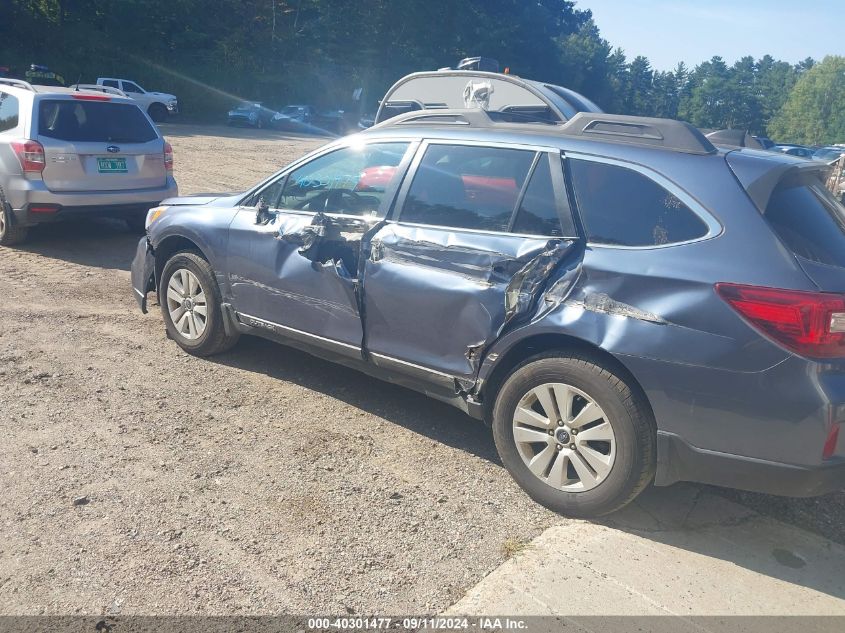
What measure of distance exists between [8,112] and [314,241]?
5569 mm

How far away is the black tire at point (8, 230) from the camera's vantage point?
8.30m

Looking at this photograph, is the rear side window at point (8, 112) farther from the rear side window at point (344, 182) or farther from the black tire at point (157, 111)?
the black tire at point (157, 111)

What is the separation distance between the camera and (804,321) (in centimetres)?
312

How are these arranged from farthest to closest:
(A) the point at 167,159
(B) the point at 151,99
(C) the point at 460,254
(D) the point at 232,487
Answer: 1. (B) the point at 151,99
2. (A) the point at 167,159
3. (C) the point at 460,254
4. (D) the point at 232,487

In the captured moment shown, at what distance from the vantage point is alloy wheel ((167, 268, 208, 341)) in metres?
5.48

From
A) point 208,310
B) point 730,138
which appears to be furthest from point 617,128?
point 208,310

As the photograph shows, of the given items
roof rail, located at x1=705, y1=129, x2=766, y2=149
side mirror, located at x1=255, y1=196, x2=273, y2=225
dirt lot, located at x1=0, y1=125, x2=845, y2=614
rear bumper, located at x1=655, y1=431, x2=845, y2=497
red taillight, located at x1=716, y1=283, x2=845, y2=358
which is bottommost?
dirt lot, located at x1=0, y1=125, x2=845, y2=614

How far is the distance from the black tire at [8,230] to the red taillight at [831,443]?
313 inches

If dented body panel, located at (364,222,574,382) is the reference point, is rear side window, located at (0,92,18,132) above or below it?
above

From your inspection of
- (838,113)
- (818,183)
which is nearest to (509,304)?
(818,183)

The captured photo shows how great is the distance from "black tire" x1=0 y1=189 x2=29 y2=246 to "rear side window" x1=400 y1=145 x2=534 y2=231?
18.9ft

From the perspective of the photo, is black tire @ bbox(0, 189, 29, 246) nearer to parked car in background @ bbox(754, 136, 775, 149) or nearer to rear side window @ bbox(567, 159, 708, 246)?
rear side window @ bbox(567, 159, 708, 246)

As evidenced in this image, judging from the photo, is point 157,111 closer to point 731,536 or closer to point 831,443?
point 731,536

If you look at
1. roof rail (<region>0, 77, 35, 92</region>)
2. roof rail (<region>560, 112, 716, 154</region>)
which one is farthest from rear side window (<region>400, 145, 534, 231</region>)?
roof rail (<region>0, 77, 35, 92</region>)
